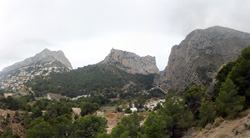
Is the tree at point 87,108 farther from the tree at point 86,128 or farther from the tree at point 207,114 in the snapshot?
the tree at point 207,114

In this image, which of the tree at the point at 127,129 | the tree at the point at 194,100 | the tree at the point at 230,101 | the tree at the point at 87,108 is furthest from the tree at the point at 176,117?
the tree at the point at 87,108

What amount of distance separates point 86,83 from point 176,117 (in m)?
101

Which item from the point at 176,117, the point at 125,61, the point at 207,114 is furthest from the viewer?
the point at 125,61

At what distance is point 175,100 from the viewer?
27312mm

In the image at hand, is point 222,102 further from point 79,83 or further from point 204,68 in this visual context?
point 79,83

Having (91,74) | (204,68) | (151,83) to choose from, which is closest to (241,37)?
(204,68)

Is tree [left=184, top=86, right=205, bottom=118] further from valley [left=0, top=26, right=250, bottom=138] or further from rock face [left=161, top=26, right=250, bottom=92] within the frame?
rock face [left=161, top=26, right=250, bottom=92]

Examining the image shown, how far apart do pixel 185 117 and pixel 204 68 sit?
254ft

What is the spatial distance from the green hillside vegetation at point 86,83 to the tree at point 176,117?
273ft

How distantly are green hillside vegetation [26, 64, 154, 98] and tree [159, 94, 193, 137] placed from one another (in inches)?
3281

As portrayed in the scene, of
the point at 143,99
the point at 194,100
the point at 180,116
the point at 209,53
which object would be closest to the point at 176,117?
the point at 180,116

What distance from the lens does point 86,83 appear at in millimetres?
115188

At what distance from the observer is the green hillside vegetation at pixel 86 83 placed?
3878 inches

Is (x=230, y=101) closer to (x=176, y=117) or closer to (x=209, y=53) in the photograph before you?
(x=176, y=117)
